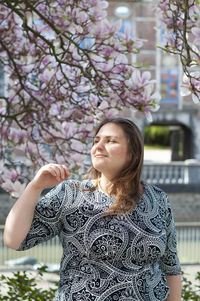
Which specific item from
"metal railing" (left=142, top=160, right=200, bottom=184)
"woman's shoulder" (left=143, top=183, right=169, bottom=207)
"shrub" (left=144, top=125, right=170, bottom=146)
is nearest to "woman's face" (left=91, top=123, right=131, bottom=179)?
"woman's shoulder" (left=143, top=183, right=169, bottom=207)

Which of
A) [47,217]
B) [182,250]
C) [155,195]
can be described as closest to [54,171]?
[47,217]

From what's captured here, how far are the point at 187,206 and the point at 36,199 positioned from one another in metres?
15.6

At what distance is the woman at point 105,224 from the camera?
5.68ft

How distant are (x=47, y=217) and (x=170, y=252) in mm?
458

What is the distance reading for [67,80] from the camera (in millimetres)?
3375

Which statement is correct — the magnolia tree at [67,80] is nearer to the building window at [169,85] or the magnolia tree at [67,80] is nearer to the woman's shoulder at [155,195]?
the woman's shoulder at [155,195]

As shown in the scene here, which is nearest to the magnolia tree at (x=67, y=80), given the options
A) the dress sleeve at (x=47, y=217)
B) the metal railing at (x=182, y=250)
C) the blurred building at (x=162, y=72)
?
the dress sleeve at (x=47, y=217)

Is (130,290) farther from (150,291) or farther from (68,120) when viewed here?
(68,120)

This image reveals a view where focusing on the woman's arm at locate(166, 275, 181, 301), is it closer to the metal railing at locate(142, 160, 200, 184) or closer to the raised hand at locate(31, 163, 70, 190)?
the raised hand at locate(31, 163, 70, 190)

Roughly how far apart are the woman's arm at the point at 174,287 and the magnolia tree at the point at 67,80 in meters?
1.21

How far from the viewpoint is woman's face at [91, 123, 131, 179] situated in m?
1.82

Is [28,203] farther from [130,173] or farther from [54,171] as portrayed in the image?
[130,173]

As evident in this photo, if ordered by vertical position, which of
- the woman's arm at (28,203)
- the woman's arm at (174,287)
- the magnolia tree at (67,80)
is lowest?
the woman's arm at (174,287)

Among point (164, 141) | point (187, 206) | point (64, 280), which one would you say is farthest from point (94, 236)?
point (164, 141)
